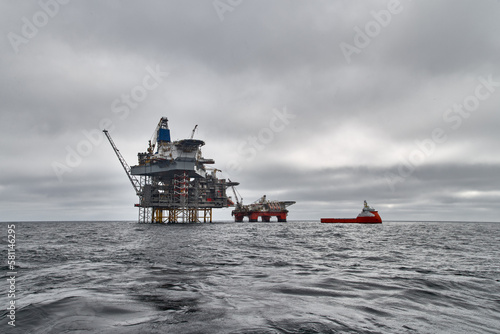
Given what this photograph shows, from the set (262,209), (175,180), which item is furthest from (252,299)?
(262,209)

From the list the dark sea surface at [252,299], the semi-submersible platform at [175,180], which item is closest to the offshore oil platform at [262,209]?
the semi-submersible platform at [175,180]

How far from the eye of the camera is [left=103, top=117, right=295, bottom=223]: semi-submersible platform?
7906cm

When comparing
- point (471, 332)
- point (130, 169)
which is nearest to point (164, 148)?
point (130, 169)

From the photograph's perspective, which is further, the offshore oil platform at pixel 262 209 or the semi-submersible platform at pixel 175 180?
the offshore oil platform at pixel 262 209

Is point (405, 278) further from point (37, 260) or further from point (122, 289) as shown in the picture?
point (37, 260)

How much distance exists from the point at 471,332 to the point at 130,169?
289ft

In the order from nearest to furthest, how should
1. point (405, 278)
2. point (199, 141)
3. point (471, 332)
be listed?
point (471, 332) → point (405, 278) → point (199, 141)

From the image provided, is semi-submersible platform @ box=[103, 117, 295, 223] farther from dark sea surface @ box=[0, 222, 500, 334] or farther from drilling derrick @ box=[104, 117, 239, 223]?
dark sea surface @ box=[0, 222, 500, 334]

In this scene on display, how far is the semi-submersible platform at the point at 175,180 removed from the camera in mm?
79062

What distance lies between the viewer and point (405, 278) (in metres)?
11.7

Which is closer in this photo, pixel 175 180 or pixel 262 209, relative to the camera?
pixel 175 180

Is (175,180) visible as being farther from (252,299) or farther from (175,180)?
(252,299)

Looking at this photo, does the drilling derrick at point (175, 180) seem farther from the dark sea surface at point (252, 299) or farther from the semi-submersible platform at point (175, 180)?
the dark sea surface at point (252, 299)

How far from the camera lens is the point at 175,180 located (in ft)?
272
